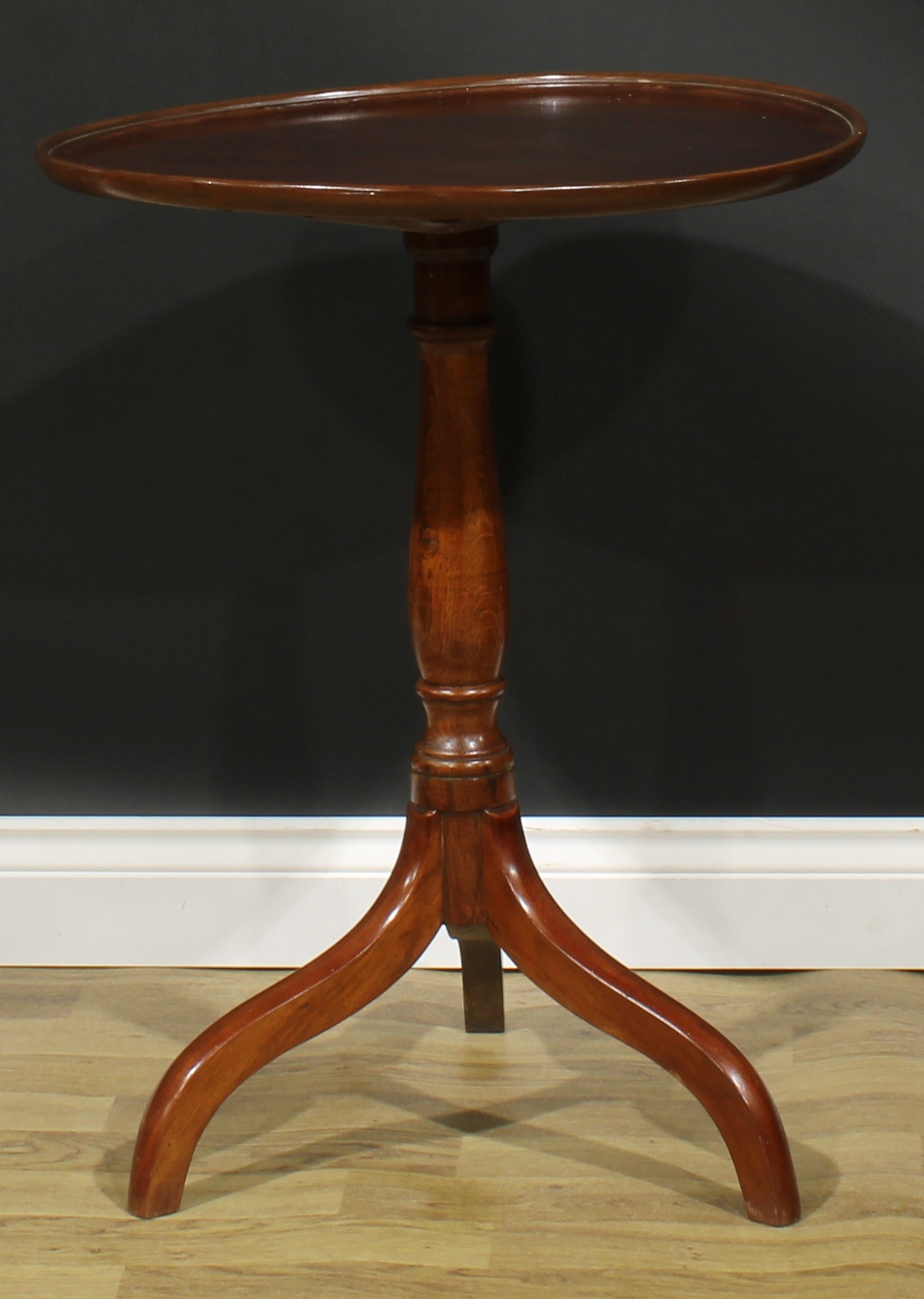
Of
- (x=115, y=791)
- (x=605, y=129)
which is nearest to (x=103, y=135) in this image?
(x=605, y=129)

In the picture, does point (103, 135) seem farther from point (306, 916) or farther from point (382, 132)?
point (306, 916)

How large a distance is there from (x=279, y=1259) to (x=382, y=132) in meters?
0.82

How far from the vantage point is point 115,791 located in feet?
5.03

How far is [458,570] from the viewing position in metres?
1.13

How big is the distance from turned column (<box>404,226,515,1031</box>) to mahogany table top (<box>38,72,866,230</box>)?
90 mm

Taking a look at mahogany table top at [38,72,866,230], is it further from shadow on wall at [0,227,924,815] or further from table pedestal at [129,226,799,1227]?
shadow on wall at [0,227,924,815]

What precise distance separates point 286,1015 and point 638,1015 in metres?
0.27

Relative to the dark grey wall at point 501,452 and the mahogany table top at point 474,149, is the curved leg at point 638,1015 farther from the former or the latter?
the mahogany table top at point 474,149

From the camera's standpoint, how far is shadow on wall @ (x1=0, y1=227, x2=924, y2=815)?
139 centimetres

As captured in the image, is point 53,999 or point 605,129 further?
point 53,999

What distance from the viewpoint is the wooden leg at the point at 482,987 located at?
53.2 inches

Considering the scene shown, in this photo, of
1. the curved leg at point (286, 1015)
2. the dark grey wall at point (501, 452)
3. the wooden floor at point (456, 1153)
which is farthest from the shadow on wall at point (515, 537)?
the curved leg at point (286, 1015)

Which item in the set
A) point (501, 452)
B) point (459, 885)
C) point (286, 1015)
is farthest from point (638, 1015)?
point (501, 452)

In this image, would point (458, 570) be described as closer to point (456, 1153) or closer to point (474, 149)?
point (474, 149)
